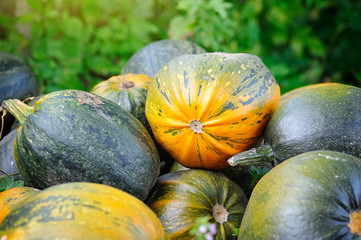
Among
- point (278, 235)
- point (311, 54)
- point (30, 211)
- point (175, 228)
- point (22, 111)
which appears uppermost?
point (22, 111)

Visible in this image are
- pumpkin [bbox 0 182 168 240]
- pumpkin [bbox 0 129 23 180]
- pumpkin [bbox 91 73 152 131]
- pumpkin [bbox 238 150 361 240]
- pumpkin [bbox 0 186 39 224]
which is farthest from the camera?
pumpkin [bbox 91 73 152 131]

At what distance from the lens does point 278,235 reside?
135 cm

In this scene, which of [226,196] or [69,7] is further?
[69,7]

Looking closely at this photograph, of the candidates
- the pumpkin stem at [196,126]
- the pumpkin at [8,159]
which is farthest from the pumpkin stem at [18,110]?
the pumpkin stem at [196,126]

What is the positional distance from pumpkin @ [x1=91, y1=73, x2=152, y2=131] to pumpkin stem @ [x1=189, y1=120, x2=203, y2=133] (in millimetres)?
473

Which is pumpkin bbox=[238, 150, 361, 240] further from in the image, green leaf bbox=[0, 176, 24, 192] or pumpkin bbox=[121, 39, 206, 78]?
pumpkin bbox=[121, 39, 206, 78]

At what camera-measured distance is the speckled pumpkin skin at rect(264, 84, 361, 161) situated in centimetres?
→ 167

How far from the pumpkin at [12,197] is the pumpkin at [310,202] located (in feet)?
3.21

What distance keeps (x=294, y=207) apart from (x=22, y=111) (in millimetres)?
1306

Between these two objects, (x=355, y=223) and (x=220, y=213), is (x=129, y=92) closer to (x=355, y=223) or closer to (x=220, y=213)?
(x=220, y=213)

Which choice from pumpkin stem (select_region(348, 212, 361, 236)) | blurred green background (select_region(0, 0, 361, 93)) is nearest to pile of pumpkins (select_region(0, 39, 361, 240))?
pumpkin stem (select_region(348, 212, 361, 236))

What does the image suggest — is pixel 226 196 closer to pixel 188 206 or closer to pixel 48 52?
pixel 188 206

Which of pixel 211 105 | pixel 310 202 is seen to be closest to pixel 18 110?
pixel 211 105

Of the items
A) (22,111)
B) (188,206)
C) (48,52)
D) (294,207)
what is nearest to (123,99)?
(22,111)
